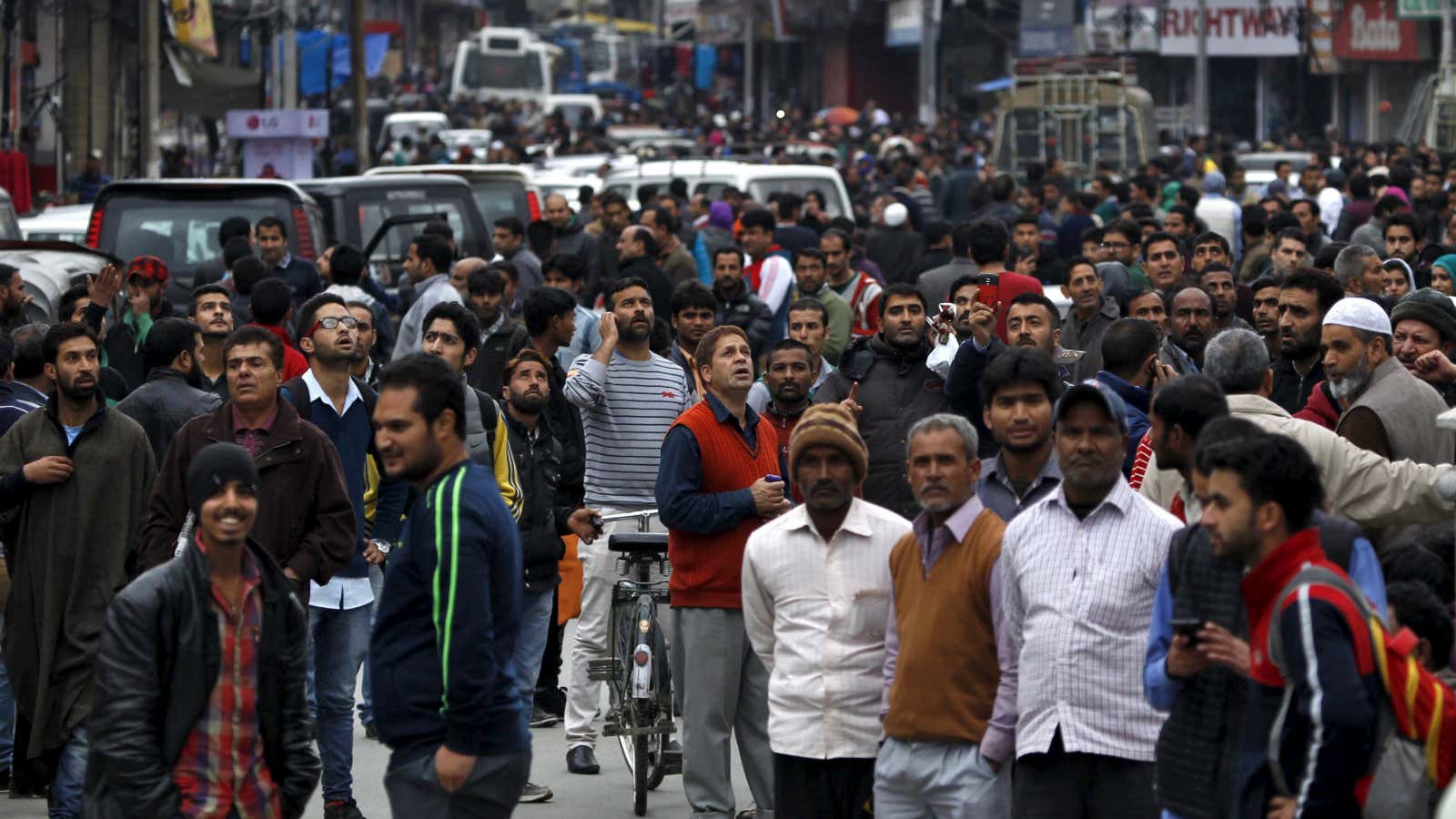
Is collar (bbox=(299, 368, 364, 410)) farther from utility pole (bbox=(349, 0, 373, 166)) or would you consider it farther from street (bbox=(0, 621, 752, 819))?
utility pole (bbox=(349, 0, 373, 166))

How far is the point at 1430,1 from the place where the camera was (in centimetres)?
3997

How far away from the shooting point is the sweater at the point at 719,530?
7160 mm

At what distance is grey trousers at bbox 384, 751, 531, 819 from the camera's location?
5.02 m

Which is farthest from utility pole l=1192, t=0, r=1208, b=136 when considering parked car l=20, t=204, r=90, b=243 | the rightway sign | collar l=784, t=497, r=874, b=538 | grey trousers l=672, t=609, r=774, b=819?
collar l=784, t=497, r=874, b=538

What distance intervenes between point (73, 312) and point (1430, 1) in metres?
34.1

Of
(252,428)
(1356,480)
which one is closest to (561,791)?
(252,428)

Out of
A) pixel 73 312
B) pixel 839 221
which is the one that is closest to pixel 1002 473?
pixel 73 312

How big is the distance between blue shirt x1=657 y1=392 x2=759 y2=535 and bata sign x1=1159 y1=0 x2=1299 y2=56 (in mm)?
41316

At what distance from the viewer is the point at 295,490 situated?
6867 mm

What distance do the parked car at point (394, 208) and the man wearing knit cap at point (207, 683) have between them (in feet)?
33.0

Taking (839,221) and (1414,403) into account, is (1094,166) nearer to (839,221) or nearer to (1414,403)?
(839,221)

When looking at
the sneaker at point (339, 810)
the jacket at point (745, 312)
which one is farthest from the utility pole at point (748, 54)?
the sneaker at point (339, 810)

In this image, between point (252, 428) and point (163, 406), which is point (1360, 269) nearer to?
point (163, 406)

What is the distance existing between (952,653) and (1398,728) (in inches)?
53.4
